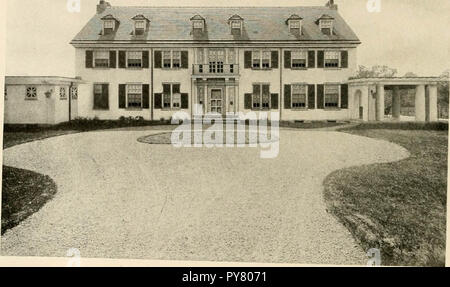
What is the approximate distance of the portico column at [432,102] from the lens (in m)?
5.10

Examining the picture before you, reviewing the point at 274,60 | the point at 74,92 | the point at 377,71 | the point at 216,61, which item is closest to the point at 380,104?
the point at 377,71

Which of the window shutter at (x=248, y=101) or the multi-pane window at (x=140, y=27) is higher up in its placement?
the multi-pane window at (x=140, y=27)

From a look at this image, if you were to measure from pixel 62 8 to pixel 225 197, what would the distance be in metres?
3.17

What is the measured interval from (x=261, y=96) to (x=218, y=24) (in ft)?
4.07

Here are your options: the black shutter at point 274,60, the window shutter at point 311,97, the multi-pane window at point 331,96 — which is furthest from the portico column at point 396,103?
the black shutter at point 274,60

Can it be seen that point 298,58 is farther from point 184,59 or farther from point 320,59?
point 184,59

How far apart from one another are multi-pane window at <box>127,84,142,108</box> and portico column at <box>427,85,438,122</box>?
391 centimetres

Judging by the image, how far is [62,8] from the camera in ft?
17.5

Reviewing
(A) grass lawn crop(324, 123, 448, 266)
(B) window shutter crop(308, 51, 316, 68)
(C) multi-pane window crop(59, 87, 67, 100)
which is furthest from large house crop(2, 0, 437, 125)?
(A) grass lawn crop(324, 123, 448, 266)

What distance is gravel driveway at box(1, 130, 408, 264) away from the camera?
447 centimetres

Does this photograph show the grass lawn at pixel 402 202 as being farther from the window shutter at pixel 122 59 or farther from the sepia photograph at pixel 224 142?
the window shutter at pixel 122 59

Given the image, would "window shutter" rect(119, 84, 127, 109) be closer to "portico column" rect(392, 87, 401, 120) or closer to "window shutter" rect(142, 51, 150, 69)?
"window shutter" rect(142, 51, 150, 69)

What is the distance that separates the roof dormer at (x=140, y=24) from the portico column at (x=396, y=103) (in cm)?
365
